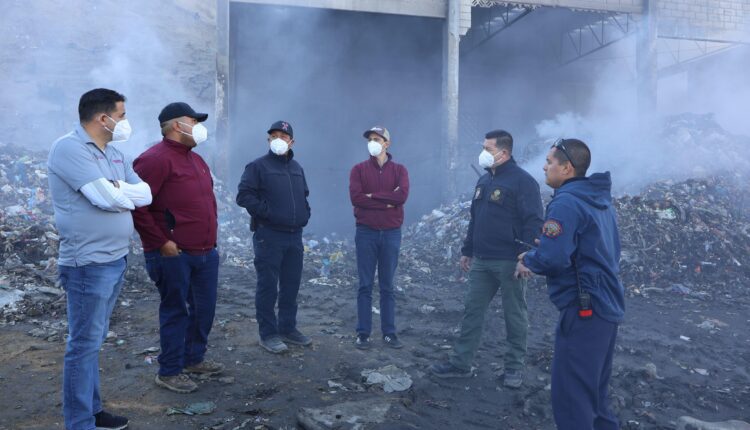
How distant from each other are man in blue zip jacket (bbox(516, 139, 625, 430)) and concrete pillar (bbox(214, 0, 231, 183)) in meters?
9.07

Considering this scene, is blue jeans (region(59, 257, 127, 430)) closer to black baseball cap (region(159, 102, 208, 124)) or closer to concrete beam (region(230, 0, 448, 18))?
black baseball cap (region(159, 102, 208, 124))

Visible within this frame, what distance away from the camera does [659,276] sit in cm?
775

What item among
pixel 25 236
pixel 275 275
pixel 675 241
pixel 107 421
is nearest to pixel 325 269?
pixel 275 275

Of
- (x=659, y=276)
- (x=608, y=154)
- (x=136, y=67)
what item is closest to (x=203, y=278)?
(x=659, y=276)

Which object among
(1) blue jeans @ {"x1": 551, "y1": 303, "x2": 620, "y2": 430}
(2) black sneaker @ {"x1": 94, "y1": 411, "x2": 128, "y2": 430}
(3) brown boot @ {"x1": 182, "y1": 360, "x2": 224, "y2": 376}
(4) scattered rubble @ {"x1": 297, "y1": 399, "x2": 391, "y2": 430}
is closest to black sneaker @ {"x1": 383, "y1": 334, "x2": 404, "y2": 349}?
(4) scattered rubble @ {"x1": 297, "y1": 399, "x2": 391, "y2": 430}

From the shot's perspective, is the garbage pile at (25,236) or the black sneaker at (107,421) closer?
the black sneaker at (107,421)

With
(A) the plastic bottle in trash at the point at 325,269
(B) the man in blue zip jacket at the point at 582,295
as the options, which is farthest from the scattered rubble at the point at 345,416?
(A) the plastic bottle in trash at the point at 325,269

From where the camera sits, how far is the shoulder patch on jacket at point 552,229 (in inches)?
104

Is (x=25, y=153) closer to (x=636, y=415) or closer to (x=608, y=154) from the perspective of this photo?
(x=636, y=415)

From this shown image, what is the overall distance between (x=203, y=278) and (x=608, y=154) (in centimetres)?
1229

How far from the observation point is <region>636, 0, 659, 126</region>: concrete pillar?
13594mm

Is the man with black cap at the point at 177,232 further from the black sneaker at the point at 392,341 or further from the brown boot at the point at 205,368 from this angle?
the black sneaker at the point at 392,341

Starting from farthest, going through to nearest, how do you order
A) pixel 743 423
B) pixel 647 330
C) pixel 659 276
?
pixel 659 276, pixel 647 330, pixel 743 423

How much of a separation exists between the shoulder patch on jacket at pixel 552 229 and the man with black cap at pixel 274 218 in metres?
2.35
